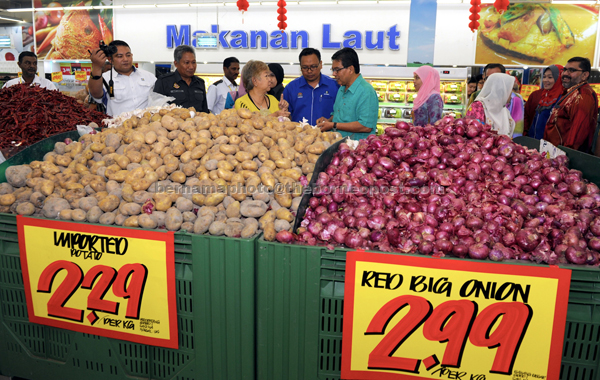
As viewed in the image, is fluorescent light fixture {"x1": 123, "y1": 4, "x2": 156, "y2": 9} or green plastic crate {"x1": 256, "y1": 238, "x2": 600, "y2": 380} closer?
green plastic crate {"x1": 256, "y1": 238, "x2": 600, "y2": 380}

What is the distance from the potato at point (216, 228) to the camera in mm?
1665

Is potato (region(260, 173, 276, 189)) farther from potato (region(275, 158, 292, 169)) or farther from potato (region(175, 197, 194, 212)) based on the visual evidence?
potato (region(175, 197, 194, 212))

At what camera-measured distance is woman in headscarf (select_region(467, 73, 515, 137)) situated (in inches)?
135

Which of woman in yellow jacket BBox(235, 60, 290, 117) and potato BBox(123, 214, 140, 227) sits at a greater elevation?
woman in yellow jacket BBox(235, 60, 290, 117)

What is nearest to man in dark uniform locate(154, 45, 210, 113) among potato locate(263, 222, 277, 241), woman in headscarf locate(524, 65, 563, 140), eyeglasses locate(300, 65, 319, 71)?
eyeglasses locate(300, 65, 319, 71)

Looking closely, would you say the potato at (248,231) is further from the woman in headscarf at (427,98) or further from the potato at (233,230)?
the woman in headscarf at (427,98)

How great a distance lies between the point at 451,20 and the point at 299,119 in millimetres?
5466

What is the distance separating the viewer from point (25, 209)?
6.35 ft

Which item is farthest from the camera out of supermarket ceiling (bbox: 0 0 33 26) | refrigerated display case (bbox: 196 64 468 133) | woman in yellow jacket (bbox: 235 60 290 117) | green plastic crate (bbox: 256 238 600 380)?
supermarket ceiling (bbox: 0 0 33 26)

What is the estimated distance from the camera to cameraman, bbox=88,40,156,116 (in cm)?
372

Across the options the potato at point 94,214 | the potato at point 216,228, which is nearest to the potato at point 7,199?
the potato at point 94,214

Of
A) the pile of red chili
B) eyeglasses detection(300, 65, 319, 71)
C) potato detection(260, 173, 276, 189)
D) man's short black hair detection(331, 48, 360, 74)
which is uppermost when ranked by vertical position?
man's short black hair detection(331, 48, 360, 74)

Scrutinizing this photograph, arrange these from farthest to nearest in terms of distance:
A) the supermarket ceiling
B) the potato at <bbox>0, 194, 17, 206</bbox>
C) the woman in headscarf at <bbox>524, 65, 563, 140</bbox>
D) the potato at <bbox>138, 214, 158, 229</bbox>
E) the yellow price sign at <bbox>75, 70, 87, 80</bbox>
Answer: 1. the supermarket ceiling
2. the yellow price sign at <bbox>75, 70, 87, 80</bbox>
3. the woman in headscarf at <bbox>524, 65, 563, 140</bbox>
4. the potato at <bbox>0, 194, 17, 206</bbox>
5. the potato at <bbox>138, 214, 158, 229</bbox>

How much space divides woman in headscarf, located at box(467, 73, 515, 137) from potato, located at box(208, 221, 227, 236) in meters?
2.74
